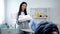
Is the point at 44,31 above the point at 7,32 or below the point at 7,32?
above

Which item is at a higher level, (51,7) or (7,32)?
(51,7)

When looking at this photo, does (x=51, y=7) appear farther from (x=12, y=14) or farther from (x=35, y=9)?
(x=12, y=14)

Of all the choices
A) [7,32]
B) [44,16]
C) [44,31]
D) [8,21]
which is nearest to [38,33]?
[44,31]

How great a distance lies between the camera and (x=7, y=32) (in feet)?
10.7

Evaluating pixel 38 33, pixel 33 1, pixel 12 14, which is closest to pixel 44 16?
pixel 33 1

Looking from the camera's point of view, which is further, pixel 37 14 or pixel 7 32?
pixel 37 14

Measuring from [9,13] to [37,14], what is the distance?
42.6 inches

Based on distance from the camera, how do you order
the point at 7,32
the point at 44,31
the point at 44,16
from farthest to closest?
1. the point at 44,16
2. the point at 7,32
3. the point at 44,31

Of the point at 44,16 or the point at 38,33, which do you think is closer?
the point at 38,33

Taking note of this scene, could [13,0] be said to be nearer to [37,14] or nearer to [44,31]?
[37,14]

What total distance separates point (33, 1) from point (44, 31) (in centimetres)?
385

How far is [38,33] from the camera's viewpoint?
52cm

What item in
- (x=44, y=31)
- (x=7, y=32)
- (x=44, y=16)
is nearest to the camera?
(x=44, y=31)

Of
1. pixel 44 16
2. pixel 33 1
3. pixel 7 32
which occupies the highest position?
pixel 33 1
